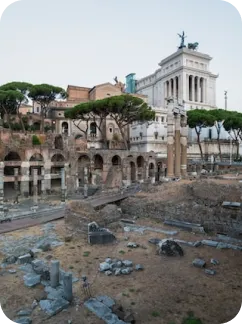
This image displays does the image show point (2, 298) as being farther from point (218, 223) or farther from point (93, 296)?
point (218, 223)

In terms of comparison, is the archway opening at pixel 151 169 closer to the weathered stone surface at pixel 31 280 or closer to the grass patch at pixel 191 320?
the weathered stone surface at pixel 31 280

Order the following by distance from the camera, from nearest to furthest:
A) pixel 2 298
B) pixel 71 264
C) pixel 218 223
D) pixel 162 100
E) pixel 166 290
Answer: pixel 2 298
pixel 166 290
pixel 71 264
pixel 218 223
pixel 162 100

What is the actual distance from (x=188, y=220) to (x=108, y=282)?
8.41 meters

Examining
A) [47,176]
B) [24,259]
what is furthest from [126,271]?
[47,176]

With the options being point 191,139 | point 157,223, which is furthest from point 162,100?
point 157,223

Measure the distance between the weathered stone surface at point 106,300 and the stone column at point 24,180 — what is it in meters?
22.0

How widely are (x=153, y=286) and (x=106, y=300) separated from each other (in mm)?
1685

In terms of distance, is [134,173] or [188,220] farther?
[134,173]

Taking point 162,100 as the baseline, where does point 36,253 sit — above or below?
below

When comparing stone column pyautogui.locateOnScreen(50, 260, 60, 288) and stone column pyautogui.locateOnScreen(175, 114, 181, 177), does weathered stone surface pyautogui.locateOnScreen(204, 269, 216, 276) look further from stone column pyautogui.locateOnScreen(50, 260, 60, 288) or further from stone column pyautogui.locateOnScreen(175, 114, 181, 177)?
stone column pyautogui.locateOnScreen(175, 114, 181, 177)

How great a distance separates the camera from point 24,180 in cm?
2736

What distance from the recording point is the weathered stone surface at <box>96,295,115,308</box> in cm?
700

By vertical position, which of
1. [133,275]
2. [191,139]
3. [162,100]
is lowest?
[133,275]

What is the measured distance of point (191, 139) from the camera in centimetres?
4934
